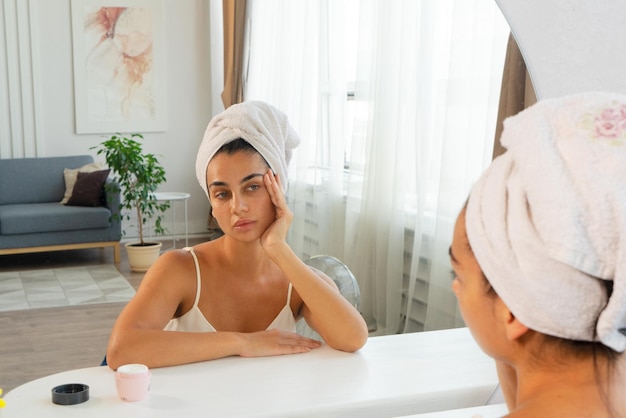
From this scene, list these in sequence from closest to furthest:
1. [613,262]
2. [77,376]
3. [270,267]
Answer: [613,262] → [77,376] → [270,267]

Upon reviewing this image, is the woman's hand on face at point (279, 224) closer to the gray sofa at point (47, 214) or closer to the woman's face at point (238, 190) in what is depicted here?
the woman's face at point (238, 190)

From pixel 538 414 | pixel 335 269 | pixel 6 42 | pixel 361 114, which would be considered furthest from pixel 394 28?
pixel 6 42

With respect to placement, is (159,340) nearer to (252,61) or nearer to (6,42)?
(252,61)

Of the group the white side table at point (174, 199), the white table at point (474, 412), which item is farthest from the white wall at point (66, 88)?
the white table at point (474, 412)

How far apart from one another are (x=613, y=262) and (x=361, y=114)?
2.66 feet

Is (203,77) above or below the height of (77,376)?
above

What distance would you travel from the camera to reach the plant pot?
132cm

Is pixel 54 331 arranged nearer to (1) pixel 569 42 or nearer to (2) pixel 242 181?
(2) pixel 242 181

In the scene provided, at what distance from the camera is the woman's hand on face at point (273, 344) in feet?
3.55

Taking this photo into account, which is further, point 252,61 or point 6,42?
point 6,42

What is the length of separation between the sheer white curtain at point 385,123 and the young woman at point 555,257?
541mm

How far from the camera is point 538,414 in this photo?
57cm

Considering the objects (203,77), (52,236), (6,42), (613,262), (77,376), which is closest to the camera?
(613,262)

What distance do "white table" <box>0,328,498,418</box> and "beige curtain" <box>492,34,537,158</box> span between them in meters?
0.31
